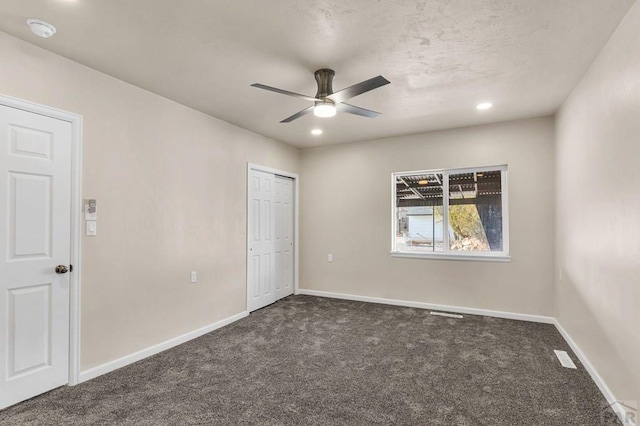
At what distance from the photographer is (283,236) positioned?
17.6 ft

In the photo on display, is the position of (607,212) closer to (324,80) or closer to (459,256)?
(459,256)

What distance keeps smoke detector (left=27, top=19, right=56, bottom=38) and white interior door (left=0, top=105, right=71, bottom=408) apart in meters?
0.57

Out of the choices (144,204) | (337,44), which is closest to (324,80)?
(337,44)

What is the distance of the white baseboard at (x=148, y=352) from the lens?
2.66 m

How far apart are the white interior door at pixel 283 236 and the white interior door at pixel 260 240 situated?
0.15 meters

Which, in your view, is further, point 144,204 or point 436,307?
point 436,307

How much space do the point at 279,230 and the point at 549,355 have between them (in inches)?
149

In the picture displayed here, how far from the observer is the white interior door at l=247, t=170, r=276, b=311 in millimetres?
4570

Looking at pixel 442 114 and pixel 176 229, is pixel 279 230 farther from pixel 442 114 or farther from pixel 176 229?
pixel 442 114

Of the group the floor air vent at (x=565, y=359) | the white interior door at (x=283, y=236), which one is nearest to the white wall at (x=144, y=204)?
the white interior door at (x=283, y=236)

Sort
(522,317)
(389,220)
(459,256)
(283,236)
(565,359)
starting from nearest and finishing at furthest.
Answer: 1. (565,359)
2. (522,317)
3. (459,256)
4. (389,220)
5. (283,236)

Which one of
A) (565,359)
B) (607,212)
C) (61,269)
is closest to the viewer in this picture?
(607,212)

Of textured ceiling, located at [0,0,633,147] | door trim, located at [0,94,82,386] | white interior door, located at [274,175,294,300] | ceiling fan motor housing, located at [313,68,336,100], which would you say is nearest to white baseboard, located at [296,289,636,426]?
white interior door, located at [274,175,294,300]

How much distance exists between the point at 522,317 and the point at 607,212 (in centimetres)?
226
